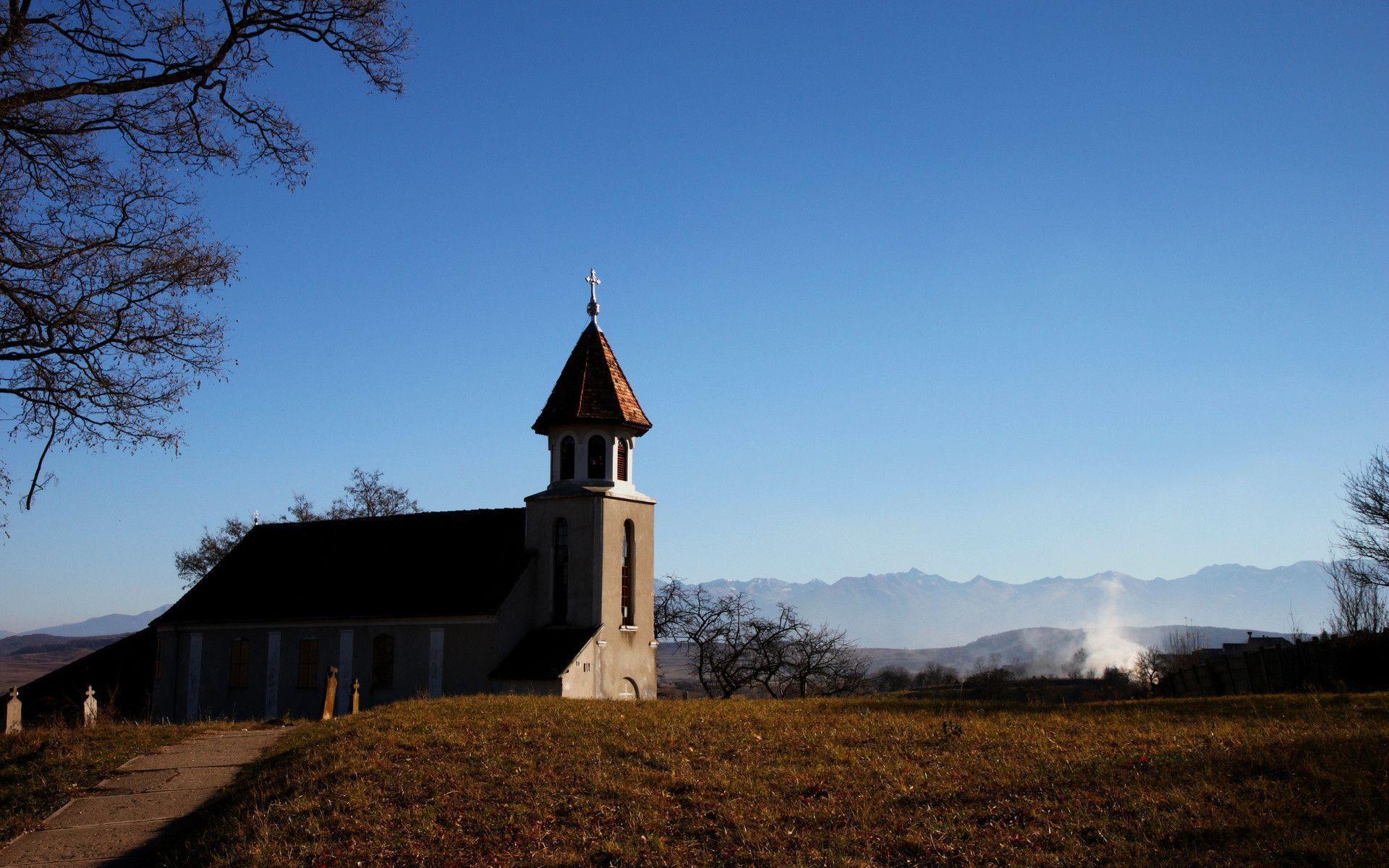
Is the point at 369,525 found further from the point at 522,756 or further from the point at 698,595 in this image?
the point at 522,756

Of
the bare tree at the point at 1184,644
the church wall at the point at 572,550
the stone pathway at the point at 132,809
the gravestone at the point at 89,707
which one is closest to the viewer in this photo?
the stone pathway at the point at 132,809

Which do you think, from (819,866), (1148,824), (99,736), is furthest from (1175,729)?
(99,736)

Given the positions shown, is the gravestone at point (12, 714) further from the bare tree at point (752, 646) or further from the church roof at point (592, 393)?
the bare tree at point (752, 646)

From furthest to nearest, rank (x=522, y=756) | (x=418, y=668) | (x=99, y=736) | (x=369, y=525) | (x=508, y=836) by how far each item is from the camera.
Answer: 1. (x=369, y=525)
2. (x=418, y=668)
3. (x=99, y=736)
4. (x=522, y=756)
5. (x=508, y=836)

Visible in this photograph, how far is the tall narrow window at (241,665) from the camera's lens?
36656 mm

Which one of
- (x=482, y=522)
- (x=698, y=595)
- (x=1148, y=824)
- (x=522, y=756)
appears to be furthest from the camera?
(x=698, y=595)

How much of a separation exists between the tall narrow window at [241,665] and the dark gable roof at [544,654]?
10342 millimetres

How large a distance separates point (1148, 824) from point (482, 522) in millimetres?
27811

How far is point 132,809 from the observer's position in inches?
608

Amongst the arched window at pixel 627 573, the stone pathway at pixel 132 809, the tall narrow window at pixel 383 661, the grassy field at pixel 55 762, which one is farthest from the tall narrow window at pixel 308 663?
the stone pathway at pixel 132 809

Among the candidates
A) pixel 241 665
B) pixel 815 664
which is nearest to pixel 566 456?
pixel 241 665

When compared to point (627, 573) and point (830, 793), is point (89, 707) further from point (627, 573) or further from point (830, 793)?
point (830, 793)

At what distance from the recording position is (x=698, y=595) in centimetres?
5256

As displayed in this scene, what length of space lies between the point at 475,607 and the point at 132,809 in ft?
56.0
